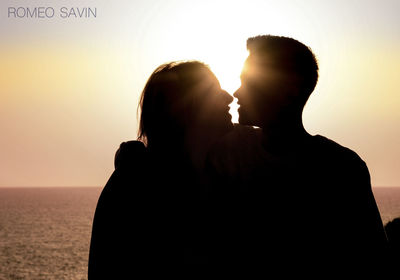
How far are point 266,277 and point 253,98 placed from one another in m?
1.39

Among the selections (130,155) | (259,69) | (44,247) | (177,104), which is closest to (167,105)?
(177,104)

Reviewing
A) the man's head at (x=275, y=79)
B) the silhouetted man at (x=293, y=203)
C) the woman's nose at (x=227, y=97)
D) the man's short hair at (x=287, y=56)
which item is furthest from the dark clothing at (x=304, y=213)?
the woman's nose at (x=227, y=97)

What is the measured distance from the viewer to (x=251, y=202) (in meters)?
4.21

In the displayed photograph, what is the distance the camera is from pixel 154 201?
4.55 metres

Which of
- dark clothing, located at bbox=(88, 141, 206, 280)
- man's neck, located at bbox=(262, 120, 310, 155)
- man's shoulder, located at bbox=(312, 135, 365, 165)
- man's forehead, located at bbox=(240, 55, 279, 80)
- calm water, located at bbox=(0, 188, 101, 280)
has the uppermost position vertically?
man's forehead, located at bbox=(240, 55, 279, 80)

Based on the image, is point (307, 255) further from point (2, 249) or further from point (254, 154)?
point (2, 249)

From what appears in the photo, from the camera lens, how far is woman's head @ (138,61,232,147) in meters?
4.74

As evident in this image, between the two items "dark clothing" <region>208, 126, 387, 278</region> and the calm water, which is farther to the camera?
the calm water

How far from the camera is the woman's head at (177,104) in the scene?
15.5ft

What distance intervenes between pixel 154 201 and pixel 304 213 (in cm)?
111

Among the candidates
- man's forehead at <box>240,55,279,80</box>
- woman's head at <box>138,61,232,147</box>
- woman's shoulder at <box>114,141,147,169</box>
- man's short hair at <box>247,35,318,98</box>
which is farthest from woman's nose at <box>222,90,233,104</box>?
woman's shoulder at <box>114,141,147,169</box>

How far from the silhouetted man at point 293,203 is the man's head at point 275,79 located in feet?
0.29

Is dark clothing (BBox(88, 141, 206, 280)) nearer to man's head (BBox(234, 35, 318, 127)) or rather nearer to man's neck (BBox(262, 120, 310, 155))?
man's neck (BBox(262, 120, 310, 155))

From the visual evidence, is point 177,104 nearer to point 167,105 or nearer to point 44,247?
point 167,105
